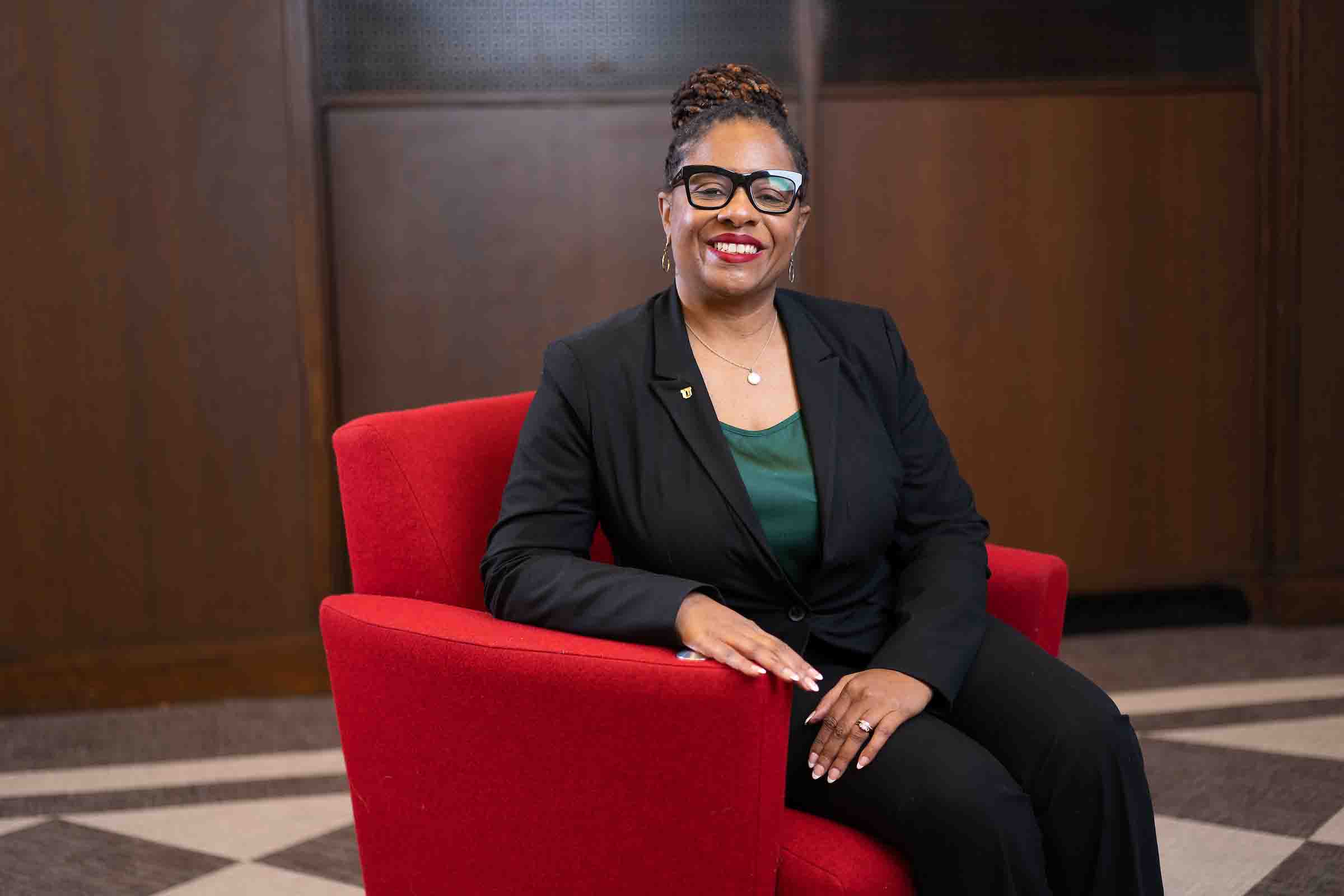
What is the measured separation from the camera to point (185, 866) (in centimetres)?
246

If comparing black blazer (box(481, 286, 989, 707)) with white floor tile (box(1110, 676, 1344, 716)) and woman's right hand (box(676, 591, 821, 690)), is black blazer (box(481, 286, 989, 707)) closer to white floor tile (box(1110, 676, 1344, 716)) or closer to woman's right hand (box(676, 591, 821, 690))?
woman's right hand (box(676, 591, 821, 690))

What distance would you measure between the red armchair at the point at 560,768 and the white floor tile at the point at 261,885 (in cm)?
70

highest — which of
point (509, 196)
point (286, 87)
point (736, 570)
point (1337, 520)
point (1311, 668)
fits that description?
point (286, 87)

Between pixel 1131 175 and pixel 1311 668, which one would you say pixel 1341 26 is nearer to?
pixel 1131 175

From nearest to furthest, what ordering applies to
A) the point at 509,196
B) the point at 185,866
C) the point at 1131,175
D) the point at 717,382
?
the point at 717,382, the point at 185,866, the point at 509,196, the point at 1131,175

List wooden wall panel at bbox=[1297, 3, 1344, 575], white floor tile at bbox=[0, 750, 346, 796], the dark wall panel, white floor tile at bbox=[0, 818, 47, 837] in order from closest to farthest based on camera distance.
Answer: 1. white floor tile at bbox=[0, 818, 47, 837]
2. white floor tile at bbox=[0, 750, 346, 796]
3. the dark wall panel
4. wooden wall panel at bbox=[1297, 3, 1344, 575]

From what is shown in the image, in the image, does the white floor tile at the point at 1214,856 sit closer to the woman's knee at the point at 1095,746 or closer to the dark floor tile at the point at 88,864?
the woman's knee at the point at 1095,746

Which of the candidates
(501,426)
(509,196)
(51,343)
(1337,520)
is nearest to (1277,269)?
(1337,520)

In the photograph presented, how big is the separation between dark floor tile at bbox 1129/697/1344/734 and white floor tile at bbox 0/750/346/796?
1898 mm

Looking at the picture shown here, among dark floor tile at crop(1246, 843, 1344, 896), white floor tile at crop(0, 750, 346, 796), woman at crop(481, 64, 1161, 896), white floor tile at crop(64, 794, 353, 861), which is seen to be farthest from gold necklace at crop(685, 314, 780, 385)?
white floor tile at crop(0, 750, 346, 796)

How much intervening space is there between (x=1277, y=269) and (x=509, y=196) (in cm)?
227

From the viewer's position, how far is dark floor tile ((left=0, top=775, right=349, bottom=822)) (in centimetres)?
278

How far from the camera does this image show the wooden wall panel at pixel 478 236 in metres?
3.58

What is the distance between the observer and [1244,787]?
2703mm
